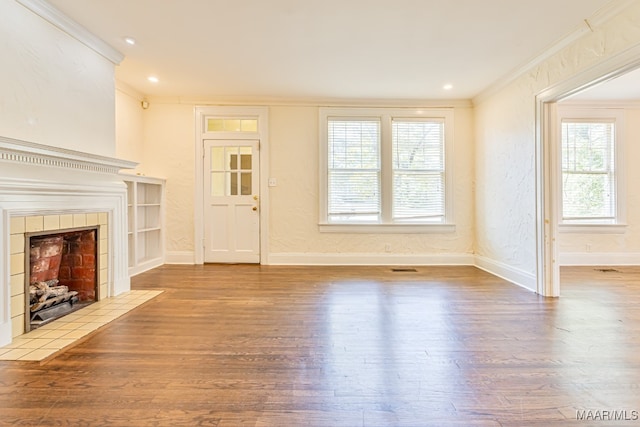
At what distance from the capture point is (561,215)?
482 centimetres

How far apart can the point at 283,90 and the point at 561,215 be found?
4662 mm

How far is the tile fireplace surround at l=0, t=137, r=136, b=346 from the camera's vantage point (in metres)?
2.07

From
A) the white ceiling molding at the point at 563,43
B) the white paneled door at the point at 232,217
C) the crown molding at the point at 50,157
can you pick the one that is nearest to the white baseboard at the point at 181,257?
the white paneled door at the point at 232,217

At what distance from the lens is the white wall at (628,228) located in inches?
187

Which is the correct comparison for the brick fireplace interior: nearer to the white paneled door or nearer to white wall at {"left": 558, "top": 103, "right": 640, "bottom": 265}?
the white paneled door

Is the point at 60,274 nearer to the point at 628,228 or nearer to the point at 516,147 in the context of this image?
the point at 516,147

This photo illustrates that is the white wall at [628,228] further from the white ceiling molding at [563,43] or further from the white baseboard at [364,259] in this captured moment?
the white ceiling molding at [563,43]

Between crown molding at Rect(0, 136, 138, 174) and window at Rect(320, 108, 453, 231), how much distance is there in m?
2.87

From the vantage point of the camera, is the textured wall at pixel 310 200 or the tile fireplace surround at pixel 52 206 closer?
the tile fireplace surround at pixel 52 206

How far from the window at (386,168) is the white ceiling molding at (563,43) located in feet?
2.80

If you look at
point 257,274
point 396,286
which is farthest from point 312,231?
point 396,286

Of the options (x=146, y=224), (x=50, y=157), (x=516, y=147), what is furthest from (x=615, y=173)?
(x=146, y=224)

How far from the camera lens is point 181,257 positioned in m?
4.82

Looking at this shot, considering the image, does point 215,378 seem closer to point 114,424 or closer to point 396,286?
point 114,424
